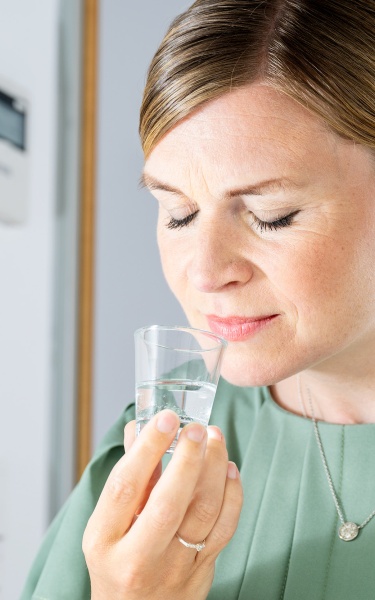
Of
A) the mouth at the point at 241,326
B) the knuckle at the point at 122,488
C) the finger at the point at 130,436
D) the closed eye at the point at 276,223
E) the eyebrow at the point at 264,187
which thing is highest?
the eyebrow at the point at 264,187

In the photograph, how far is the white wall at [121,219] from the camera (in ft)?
8.44

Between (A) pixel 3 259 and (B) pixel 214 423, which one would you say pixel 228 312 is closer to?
(B) pixel 214 423

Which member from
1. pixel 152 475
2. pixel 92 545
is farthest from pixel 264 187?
pixel 92 545

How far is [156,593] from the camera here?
112cm

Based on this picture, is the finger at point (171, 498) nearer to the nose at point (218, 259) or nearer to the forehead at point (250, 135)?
the nose at point (218, 259)

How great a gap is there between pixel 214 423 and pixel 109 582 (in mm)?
431

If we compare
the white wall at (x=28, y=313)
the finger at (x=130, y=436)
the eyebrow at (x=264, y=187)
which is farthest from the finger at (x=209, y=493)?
the white wall at (x=28, y=313)

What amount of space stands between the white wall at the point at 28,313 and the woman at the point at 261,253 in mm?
1187

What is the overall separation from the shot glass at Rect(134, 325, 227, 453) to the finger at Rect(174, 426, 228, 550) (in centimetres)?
3

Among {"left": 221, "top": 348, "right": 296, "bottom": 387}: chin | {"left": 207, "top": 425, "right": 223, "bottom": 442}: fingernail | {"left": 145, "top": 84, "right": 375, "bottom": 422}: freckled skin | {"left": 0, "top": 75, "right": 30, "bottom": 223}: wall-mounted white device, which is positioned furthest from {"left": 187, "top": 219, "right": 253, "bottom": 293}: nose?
{"left": 0, "top": 75, "right": 30, "bottom": 223}: wall-mounted white device

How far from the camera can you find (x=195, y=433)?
38.9 inches

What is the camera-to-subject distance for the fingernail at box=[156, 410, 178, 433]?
99 centimetres

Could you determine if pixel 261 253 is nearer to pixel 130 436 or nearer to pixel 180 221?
pixel 180 221

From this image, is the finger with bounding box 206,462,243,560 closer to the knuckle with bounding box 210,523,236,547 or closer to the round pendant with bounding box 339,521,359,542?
the knuckle with bounding box 210,523,236,547
